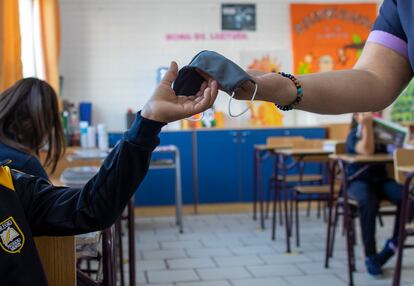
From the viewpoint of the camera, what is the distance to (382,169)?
3.77 metres

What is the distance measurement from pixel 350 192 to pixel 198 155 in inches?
106

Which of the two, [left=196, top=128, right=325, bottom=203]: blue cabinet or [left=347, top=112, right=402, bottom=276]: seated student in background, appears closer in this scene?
[left=347, top=112, right=402, bottom=276]: seated student in background

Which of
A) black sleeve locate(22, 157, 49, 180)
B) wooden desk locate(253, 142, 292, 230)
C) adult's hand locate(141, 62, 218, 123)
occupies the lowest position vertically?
wooden desk locate(253, 142, 292, 230)

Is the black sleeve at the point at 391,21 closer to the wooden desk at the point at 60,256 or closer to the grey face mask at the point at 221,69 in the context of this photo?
the grey face mask at the point at 221,69

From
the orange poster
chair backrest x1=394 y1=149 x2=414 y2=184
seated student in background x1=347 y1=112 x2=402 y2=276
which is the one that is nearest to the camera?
chair backrest x1=394 y1=149 x2=414 y2=184

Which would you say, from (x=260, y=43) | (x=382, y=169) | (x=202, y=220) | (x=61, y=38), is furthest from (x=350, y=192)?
(x=61, y=38)

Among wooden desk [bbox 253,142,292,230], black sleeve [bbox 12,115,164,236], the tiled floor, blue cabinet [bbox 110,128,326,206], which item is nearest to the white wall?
blue cabinet [bbox 110,128,326,206]

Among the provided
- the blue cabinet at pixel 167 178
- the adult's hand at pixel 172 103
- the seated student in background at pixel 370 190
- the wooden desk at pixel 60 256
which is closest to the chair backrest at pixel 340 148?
the seated student in background at pixel 370 190

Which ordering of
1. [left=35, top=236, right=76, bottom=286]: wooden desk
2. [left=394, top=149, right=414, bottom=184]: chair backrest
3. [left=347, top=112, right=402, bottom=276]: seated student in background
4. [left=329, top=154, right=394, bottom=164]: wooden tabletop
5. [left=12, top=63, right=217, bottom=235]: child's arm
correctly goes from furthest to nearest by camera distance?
1. [left=347, top=112, right=402, bottom=276]: seated student in background
2. [left=329, top=154, right=394, bottom=164]: wooden tabletop
3. [left=394, top=149, right=414, bottom=184]: chair backrest
4. [left=35, top=236, right=76, bottom=286]: wooden desk
5. [left=12, top=63, right=217, bottom=235]: child's arm

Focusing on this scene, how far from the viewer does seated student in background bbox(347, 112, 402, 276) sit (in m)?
3.45

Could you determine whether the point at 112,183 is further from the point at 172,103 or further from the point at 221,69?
the point at 221,69

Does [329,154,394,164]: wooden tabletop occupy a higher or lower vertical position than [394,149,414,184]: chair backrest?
lower

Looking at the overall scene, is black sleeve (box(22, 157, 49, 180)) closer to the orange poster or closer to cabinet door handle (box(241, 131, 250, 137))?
cabinet door handle (box(241, 131, 250, 137))

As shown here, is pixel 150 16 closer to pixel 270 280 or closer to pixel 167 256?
pixel 167 256
